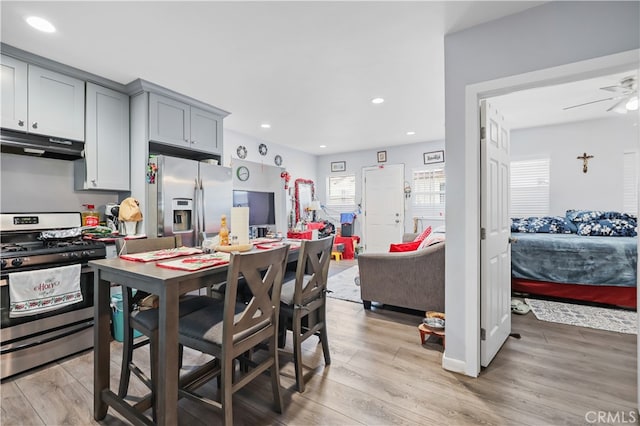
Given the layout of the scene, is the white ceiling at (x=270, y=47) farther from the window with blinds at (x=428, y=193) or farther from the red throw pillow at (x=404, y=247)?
the window with blinds at (x=428, y=193)

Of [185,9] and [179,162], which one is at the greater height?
[185,9]

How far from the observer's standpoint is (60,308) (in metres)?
2.19

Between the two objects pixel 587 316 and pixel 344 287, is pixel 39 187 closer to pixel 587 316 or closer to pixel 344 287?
pixel 344 287

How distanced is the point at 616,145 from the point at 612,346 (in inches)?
146

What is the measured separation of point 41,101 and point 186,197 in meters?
1.42

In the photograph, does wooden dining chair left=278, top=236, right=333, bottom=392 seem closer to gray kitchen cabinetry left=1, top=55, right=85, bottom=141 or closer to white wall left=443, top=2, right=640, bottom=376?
white wall left=443, top=2, right=640, bottom=376

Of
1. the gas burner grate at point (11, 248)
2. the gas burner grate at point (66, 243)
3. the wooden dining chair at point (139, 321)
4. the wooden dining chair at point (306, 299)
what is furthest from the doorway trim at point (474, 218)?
the gas burner grate at point (11, 248)

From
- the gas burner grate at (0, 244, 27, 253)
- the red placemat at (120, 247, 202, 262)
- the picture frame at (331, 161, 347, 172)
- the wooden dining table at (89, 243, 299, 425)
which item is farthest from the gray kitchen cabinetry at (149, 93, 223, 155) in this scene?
the picture frame at (331, 161, 347, 172)

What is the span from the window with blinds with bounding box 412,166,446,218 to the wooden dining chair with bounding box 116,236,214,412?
5.24 m

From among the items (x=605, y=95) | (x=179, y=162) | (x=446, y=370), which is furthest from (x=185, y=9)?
(x=605, y=95)

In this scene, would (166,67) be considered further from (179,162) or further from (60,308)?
(60,308)

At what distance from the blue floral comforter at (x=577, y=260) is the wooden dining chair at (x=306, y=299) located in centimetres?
284

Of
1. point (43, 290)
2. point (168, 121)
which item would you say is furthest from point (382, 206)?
point (43, 290)

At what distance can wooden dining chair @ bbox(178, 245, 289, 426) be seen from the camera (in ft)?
A: 4.31
